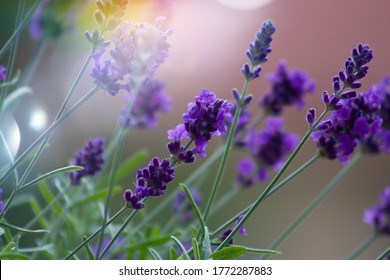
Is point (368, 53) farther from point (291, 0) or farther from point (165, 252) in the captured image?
point (291, 0)

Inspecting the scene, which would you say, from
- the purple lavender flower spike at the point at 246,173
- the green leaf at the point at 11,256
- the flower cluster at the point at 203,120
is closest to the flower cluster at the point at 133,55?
the flower cluster at the point at 203,120

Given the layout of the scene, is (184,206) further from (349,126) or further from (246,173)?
(349,126)

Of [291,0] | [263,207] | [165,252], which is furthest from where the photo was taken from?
[263,207]

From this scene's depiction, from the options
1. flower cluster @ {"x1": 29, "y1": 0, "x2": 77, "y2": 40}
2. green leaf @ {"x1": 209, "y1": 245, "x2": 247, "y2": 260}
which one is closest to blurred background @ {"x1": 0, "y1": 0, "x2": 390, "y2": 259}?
flower cluster @ {"x1": 29, "y1": 0, "x2": 77, "y2": 40}

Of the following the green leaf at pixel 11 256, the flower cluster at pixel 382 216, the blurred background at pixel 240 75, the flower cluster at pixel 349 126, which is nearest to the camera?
the green leaf at pixel 11 256

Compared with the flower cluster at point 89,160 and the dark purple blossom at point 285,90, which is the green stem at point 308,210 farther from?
the flower cluster at point 89,160
